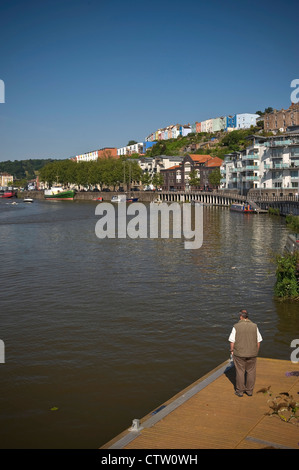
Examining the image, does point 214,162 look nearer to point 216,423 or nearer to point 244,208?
point 244,208

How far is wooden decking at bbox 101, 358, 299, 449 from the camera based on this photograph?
872cm

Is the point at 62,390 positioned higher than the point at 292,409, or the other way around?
the point at 292,409

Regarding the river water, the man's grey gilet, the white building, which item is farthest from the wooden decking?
the white building

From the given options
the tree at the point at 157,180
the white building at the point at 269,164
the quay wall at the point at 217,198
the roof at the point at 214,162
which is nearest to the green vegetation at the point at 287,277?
the quay wall at the point at 217,198

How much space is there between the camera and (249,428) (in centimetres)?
916

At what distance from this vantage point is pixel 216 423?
9461mm

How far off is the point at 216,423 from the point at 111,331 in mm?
9729

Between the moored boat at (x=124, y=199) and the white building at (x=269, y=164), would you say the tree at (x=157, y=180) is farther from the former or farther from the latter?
the white building at (x=269, y=164)

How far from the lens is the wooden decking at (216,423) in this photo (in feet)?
28.6

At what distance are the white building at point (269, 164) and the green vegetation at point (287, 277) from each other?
75.8 meters
